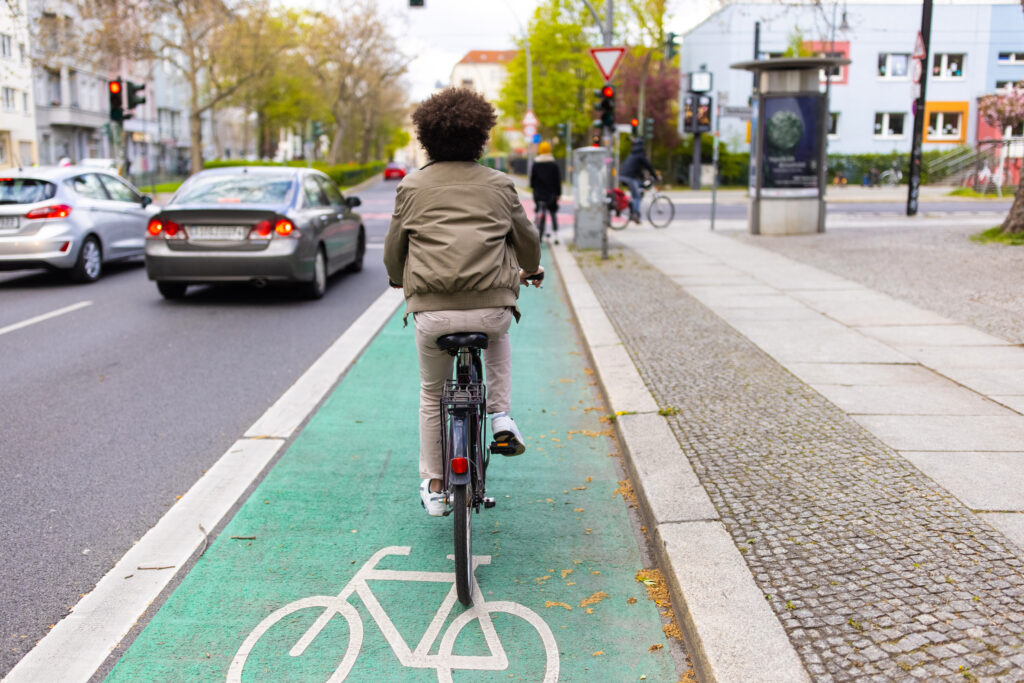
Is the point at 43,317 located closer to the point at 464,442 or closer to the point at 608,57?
the point at 464,442

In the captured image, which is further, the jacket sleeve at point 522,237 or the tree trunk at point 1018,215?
the tree trunk at point 1018,215

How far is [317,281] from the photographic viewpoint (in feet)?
38.2

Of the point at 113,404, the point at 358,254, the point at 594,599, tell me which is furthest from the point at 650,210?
the point at 594,599

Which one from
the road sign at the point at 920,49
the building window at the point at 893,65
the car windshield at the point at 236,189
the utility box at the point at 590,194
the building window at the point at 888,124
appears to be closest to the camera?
the car windshield at the point at 236,189

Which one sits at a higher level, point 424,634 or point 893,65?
point 893,65

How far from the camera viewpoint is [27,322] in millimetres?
9984

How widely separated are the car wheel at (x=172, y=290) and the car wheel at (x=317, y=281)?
1456 mm

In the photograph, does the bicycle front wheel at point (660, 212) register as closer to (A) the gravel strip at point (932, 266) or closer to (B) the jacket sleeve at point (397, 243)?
(A) the gravel strip at point (932, 266)

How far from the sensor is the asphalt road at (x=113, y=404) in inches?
164

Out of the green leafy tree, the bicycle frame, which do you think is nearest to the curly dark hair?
the bicycle frame

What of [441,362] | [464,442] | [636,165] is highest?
[636,165]

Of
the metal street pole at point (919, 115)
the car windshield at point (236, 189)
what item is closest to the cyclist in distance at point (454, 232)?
the car windshield at point (236, 189)

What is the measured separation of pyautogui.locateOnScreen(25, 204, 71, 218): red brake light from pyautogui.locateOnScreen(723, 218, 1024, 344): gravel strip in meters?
10.1

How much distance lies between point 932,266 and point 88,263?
11297 millimetres
